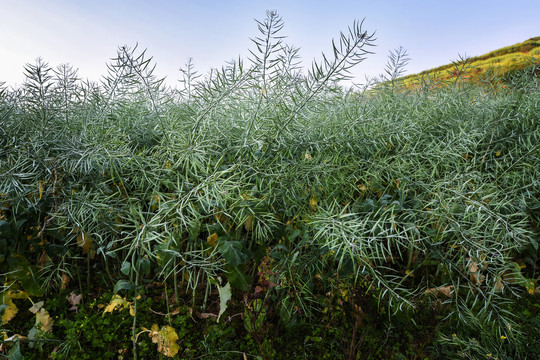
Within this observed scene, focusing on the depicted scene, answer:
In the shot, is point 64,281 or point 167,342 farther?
point 64,281

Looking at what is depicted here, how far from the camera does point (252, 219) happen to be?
1448 mm

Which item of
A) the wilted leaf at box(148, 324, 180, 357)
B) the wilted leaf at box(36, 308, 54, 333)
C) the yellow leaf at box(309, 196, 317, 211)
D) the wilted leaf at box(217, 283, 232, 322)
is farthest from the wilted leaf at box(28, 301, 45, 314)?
the yellow leaf at box(309, 196, 317, 211)

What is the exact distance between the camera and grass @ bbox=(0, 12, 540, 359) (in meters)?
1.28

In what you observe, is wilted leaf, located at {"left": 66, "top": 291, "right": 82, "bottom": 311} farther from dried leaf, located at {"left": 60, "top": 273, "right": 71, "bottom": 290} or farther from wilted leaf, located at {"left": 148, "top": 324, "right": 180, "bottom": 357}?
wilted leaf, located at {"left": 148, "top": 324, "right": 180, "bottom": 357}

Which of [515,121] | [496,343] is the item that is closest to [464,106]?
[515,121]

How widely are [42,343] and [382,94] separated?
226cm

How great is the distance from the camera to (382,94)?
2.36 meters

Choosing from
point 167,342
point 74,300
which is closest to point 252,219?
point 167,342

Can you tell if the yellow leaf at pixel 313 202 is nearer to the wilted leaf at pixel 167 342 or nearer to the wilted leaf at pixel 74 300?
the wilted leaf at pixel 167 342

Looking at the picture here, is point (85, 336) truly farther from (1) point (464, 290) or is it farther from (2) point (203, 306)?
(1) point (464, 290)

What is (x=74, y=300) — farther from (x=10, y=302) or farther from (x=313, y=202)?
(x=313, y=202)

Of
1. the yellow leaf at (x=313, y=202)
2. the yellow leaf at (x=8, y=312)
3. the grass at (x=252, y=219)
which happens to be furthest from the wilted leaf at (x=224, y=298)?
the yellow leaf at (x=8, y=312)

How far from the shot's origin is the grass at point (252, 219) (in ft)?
4.21

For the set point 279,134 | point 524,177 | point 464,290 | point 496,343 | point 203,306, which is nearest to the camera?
point 279,134
